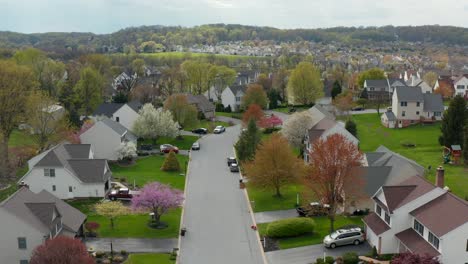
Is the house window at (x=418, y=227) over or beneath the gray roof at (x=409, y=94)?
beneath

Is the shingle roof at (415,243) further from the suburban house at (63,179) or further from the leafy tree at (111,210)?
the suburban house at (63,179)

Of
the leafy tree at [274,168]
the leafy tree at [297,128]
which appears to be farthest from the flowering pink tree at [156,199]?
the leafy tree at [297,128]

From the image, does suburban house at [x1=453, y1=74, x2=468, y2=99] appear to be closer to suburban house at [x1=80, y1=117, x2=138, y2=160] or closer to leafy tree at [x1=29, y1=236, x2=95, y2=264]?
suburban house at [x1=80, y1=117, x2=138, y2=160]

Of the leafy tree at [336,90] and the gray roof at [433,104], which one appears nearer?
Result: the gray roof at [433,104]

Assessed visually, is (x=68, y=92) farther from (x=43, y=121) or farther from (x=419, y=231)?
(x=419, y=231)

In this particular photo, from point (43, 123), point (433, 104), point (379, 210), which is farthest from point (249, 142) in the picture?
point (433, 104)

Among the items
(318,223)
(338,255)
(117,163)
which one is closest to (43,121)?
(117,163)

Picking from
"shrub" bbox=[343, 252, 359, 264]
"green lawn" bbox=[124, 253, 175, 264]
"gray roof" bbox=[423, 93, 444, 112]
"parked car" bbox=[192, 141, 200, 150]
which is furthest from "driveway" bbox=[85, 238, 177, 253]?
"gray roof" bbox=[423, 93, 444, 112]
